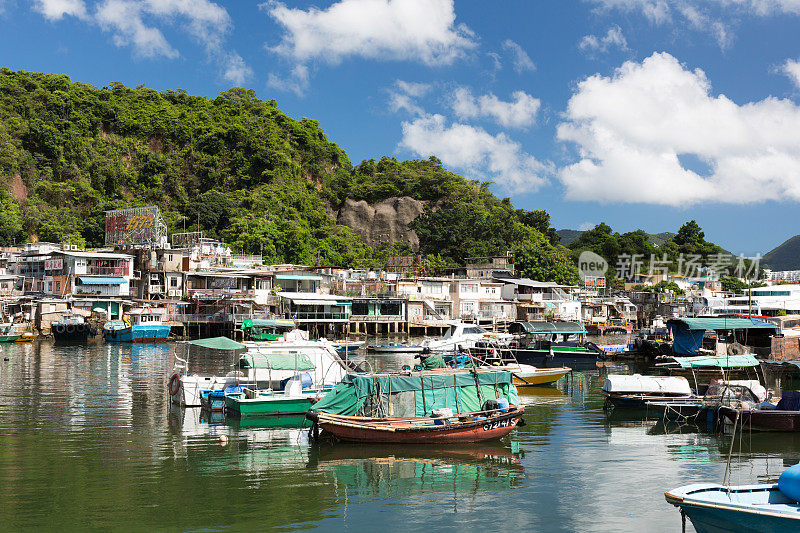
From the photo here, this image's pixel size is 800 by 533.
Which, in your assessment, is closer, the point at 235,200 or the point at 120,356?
the point at 120,356

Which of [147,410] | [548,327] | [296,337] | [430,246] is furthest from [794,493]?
[430,246]

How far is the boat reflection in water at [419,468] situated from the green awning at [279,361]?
6.37 metres

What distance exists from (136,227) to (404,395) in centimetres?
5851

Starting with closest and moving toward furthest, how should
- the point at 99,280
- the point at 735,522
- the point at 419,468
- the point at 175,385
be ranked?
the point at 735,522 < the point at 419,468 < the point at 175,385 < the point at 99,280

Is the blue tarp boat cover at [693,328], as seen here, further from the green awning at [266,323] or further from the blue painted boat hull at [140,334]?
the blue painted boat hull at [140,334]

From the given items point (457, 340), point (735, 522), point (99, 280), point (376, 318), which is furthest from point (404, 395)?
point (376, 318)

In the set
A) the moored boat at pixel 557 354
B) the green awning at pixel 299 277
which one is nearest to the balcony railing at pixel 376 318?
the green awning at pixel 299 277

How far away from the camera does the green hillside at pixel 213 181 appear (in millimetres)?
82562

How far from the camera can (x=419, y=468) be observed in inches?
757

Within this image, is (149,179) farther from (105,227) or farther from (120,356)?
(120,356)

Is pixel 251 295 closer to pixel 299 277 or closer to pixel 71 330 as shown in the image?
pixel 299 277

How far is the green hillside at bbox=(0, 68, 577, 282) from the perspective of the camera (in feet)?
271

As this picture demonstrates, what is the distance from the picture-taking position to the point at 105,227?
78.2 meters

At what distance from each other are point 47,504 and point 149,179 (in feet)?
267
